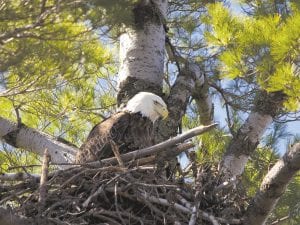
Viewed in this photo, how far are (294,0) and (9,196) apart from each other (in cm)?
214

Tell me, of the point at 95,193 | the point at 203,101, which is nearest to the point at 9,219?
the point at 95,193

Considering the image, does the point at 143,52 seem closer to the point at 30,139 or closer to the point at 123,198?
the point at 30,139

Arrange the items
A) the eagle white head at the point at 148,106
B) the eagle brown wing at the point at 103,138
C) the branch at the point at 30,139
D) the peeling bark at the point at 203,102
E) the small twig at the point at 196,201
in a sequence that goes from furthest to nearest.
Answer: the peeling bark at the point at 203,102
the branch at the point at 30,139
the eagle white head at the point at 148,106
the eagle brown wing at the point at 103,138
the small twig at the point at 196,201

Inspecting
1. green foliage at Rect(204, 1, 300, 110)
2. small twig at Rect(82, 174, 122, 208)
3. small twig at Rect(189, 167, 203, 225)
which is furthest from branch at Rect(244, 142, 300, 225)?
small twig at Rect(82, 174, 122, 208)

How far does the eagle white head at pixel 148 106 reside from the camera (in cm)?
389

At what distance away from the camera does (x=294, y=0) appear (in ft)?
14.0

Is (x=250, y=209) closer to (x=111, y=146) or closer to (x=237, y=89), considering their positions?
(x=111, y=146)

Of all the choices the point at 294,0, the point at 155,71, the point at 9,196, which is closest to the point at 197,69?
the point at 155,71

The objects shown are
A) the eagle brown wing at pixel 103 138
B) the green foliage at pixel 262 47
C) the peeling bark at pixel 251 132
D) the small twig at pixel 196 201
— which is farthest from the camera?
the peeling bark at pixel 251 132

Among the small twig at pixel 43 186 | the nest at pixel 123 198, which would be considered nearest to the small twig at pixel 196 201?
the nest at pixel 123 198

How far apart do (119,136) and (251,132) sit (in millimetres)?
938

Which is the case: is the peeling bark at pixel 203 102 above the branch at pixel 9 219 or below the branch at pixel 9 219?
above

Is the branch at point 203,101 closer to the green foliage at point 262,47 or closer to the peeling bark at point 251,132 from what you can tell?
the green foliage at point 262,47

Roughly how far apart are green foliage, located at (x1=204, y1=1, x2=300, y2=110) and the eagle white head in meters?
0.41
